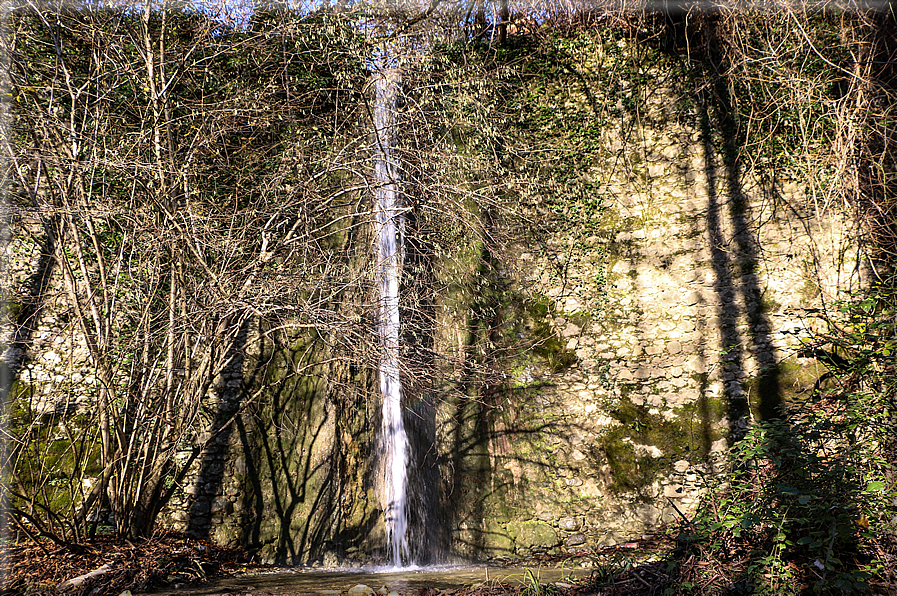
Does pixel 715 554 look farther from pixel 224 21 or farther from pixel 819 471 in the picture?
pixel 224 21

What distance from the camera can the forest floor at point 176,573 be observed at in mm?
2807

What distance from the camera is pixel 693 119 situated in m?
5.78

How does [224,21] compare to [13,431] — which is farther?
[224,21]

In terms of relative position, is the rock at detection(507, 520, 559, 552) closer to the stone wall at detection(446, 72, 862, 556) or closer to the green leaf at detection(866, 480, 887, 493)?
the stone wall at detection(446, 72, 862, 556)

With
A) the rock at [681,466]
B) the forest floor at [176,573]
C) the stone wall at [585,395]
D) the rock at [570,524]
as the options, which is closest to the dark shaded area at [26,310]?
the stone wall at [585,395]

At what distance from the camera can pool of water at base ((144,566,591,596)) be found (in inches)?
120

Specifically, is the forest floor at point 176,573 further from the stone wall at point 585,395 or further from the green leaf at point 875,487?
the green leaf at point 875,487

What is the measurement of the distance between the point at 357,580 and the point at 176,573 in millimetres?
1297

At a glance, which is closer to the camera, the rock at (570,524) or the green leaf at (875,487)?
the green leaf at (875,487)

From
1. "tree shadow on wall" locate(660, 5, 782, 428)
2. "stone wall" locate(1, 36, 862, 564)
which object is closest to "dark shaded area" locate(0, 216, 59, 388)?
"stone wall" locate(1, 36, 862, 564)

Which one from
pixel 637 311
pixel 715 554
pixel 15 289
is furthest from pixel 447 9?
pixel 715 554

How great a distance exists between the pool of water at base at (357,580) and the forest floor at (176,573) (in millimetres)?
20

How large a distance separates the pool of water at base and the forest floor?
2 cm

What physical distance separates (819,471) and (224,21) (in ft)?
19.3
